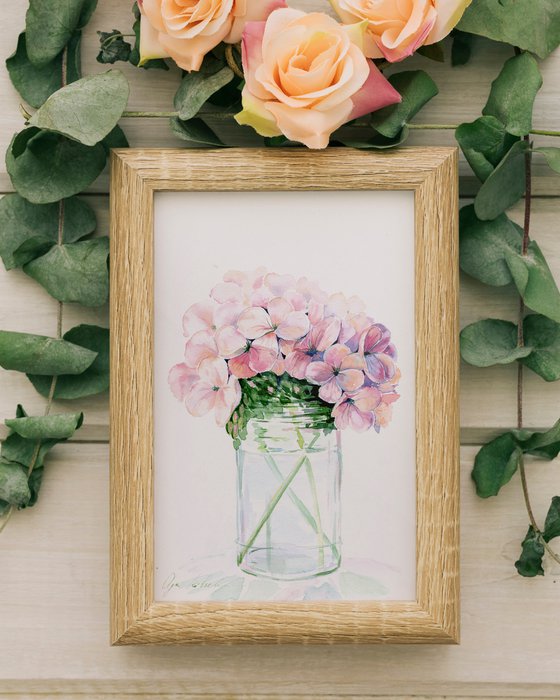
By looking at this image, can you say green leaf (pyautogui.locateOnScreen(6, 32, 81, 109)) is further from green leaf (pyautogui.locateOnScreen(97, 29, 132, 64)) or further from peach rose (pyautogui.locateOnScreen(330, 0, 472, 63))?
peach rose (pyautogui.locateOnScreen(330, 0, 472, 63))

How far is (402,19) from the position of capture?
22.4 inches

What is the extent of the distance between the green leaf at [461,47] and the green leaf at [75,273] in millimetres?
344

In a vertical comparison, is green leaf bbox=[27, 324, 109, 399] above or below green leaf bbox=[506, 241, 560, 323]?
below

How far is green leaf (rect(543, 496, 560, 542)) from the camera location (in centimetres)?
62

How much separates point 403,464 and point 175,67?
0.39 meters

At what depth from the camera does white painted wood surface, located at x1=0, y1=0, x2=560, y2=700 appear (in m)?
0.65

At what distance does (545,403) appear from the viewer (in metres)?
0.66

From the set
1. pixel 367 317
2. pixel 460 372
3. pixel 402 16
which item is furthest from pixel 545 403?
pixel 402 16

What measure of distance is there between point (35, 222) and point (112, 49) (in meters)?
0.16

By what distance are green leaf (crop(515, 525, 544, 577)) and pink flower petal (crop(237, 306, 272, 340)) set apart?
289 millimetres

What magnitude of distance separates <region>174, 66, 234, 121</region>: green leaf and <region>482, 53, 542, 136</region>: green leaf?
0.73 feet

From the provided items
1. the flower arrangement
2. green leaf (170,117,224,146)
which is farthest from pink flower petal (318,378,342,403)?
green leaf (170,117,224,146)

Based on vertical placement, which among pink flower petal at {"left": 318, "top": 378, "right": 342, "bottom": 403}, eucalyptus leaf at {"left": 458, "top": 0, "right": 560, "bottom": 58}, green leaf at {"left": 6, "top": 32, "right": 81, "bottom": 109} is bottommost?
pink flower petal at {"left": 318, "top": 378, "right": 342, "bottom": 403}

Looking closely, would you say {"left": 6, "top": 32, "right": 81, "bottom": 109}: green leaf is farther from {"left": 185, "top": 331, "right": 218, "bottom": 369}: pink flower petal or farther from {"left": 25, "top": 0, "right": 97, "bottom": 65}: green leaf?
{"left": 185, "top": 331, "right": 218, "bottom": 369}: pink flower petal
